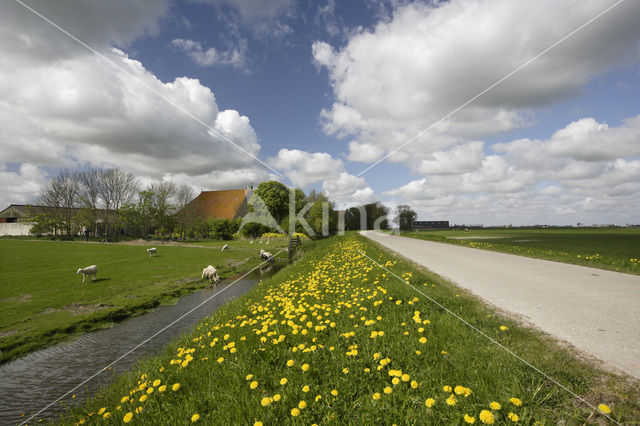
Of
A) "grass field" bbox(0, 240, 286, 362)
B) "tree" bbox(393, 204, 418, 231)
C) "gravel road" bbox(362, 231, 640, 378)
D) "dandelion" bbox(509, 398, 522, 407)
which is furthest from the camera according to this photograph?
"tree" bbox(393, 204, 418, 231)

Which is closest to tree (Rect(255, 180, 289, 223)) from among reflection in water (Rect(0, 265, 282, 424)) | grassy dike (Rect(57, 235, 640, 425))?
reflection in water (Rect(0, 265, 282, 424))

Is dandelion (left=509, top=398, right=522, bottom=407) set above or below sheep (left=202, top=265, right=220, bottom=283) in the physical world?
above

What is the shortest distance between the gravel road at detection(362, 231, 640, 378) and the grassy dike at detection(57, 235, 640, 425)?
616 millimetres

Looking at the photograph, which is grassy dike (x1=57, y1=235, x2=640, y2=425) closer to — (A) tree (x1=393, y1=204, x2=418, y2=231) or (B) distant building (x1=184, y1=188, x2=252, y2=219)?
(B) distant building (x1=184, y1=188, x2=252, y2=219)

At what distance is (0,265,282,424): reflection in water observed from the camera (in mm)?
4621

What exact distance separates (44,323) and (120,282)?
5801 millimetres

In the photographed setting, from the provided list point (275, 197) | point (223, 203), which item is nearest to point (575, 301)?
point (275, 197)

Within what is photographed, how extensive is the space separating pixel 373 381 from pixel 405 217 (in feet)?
357

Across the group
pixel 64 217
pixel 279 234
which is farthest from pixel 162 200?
pixel 279 234

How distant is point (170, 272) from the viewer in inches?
667

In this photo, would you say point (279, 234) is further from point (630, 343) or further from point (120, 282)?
point (630, 343)

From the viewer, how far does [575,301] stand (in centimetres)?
562

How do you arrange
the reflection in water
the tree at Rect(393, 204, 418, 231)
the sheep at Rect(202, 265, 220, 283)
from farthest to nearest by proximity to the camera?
1. the tree at Rect(393, 204, 418, 231)
2. the sheep at Rect(202, 265, 220, 283)
3. the reflection in water

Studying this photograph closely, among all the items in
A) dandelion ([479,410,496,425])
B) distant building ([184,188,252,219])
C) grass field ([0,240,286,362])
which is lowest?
grass field ([0,240,286,362])
